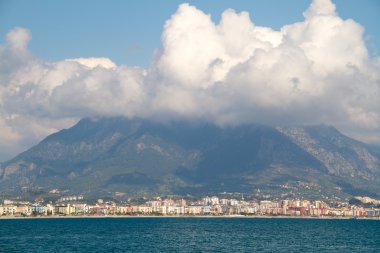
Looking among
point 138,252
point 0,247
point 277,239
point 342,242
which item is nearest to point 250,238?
point 277,239

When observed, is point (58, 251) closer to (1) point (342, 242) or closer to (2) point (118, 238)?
(2) point (118, 238)

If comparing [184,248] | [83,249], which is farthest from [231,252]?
[83,249]

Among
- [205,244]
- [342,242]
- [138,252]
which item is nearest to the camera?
[138,252]

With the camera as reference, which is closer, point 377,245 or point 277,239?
point 377,245

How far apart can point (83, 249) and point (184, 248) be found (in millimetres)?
22732

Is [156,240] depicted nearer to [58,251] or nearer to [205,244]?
[205,244]

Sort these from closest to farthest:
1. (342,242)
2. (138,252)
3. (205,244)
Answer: (138,252) < (205,244) < (342,242)

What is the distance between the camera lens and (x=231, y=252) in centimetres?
14150

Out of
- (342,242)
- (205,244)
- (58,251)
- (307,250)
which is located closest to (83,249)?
(58,251)

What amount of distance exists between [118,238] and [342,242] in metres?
61.6

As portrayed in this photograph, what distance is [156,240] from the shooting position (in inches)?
6870

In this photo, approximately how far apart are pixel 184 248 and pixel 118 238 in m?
40.7

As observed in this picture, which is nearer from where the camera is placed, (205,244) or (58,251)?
(58,251)

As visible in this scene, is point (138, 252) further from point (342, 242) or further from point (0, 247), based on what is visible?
point (342, 242)
